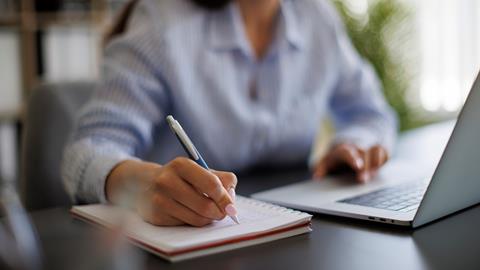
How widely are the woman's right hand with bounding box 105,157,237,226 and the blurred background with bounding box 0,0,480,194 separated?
202 centimetres

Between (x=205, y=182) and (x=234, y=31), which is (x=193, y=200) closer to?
(x=205, y=182)

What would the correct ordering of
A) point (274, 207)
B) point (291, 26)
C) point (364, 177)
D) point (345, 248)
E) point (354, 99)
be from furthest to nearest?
1. point (354, 99)
2. point (291, 26)
3. point (364, 177)
4. point (274, 207)
5. point (345, 248)

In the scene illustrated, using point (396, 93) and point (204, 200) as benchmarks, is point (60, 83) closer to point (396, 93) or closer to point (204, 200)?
point (204, 200)

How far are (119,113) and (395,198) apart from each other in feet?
1.40

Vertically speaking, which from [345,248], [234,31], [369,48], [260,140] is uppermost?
[369,48]

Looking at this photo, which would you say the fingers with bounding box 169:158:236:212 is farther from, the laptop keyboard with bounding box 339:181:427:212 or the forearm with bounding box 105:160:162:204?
the laptop keyboard with bounding box 339:181:427:212

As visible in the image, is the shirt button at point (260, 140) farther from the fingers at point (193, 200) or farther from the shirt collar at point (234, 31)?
the fingers at point (193, 200)

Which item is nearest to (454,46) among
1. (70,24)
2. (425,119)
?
(425,119)

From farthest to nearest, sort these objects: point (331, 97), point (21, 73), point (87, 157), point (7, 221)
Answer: point (21, 73)
point (331, 97)
point (87, 157)
point (7, 221)

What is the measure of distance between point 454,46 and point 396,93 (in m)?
0.44

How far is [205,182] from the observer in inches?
21.8

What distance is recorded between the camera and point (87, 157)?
0.78 meters

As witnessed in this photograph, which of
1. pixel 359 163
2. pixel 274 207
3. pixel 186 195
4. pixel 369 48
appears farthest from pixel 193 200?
pixel 369 48

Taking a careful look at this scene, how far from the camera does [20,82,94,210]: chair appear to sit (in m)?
1.06
